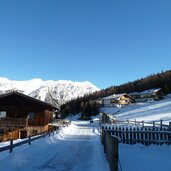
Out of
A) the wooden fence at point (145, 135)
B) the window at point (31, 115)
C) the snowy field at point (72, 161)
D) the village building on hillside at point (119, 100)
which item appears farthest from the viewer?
the village building on hillside at point (119, 100)

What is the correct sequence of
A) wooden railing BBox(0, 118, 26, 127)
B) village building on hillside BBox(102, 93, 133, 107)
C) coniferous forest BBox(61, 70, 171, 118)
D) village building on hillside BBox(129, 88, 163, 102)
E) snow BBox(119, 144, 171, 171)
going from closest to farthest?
snow BBox(119, 144, 171, 171)
wooden railing BBox(0, 118, 26, 127)
coniferous forest BBox(61, 70, 171, 118)
village building on hillside BBox(129, 88, 163, 102)
village building on hillside BBox(102, 93, 133, 107)

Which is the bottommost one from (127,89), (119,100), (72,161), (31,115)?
(72,161)

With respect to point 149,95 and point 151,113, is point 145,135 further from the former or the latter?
point 149,95

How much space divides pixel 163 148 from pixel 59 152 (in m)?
6.63

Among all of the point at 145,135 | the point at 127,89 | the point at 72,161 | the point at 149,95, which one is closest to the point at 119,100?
the point at 149,95

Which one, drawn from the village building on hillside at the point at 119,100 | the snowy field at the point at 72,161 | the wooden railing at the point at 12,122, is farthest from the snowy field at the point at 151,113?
the village building on hillside at the point at 119,100

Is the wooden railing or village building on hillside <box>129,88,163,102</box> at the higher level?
village building on hillside <box>129,88,163,102</box>

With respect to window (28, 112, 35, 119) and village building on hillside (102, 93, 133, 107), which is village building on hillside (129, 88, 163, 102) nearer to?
village building on hillside (102, 93, 133, 107)

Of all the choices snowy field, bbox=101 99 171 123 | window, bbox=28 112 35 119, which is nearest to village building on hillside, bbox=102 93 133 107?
snowy field, bbox=101 99 171 123

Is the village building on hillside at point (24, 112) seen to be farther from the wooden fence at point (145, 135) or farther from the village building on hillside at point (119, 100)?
the village building on hillside at point (119, 100)

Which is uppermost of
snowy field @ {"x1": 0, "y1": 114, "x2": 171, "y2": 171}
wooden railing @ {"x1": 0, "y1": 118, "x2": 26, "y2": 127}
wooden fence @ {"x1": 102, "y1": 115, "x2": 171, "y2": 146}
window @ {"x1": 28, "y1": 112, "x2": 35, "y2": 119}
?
window @ {"x1": 28, "y1": 112, "x2": 35, "y2": 119}

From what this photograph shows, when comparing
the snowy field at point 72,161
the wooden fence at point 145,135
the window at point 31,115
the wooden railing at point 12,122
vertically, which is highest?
the window at point 31,115

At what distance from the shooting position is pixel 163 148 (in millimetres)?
18312

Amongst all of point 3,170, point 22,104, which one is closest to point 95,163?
point 3,170
